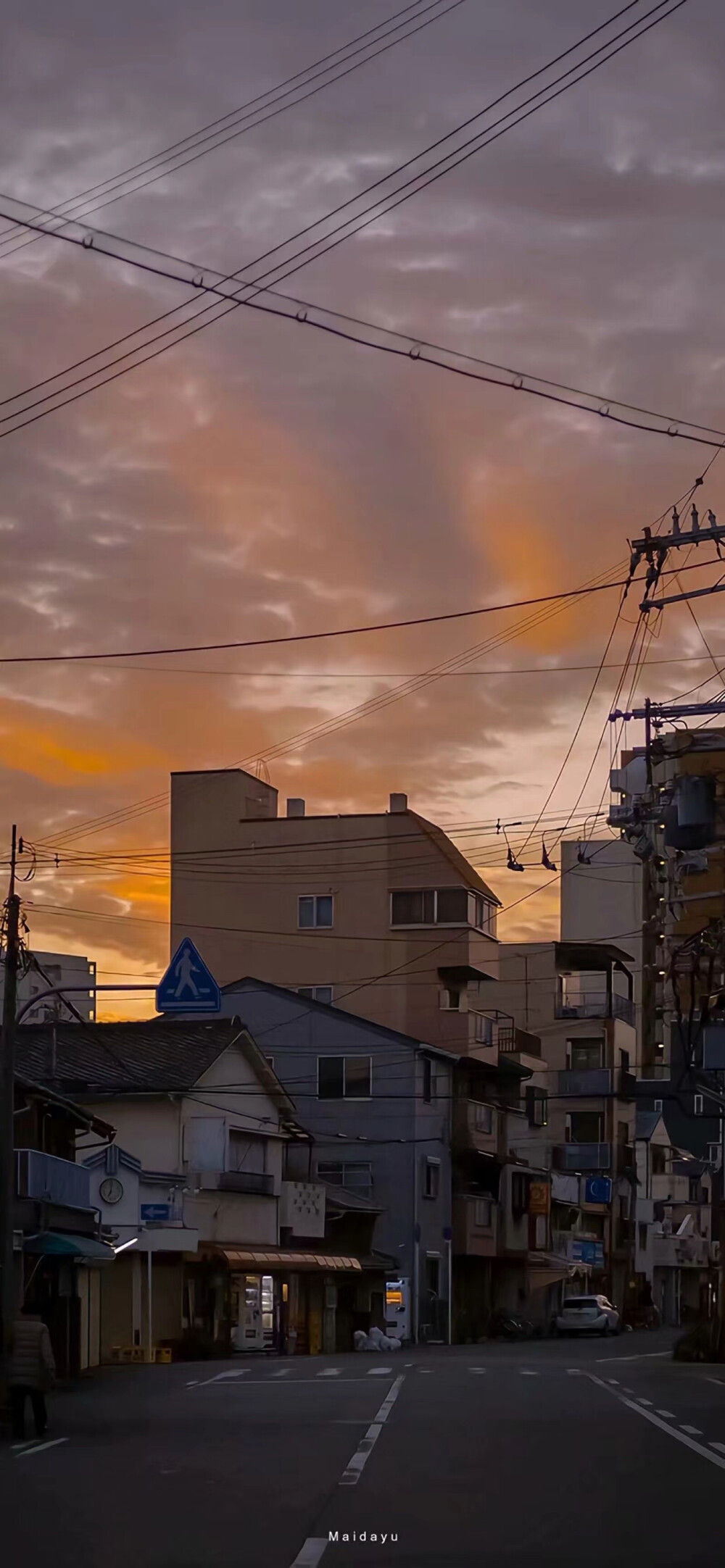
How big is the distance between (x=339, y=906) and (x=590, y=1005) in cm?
2244

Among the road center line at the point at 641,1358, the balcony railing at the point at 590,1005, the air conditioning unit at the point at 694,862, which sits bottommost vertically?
the road center line at the point at 641,1358

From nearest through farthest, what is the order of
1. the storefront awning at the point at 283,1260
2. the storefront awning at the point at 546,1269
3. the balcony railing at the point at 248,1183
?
the storefront awning at the point at 283,1260 < the balcony railing at the point at 248,1183 < the storefront awning at the point at 546,1269

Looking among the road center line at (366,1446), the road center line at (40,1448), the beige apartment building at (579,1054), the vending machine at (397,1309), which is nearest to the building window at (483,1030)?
the vending machine at (397,1309)

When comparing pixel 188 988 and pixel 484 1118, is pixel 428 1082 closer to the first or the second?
pixel 484 1118

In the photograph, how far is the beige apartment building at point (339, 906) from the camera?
7556cm

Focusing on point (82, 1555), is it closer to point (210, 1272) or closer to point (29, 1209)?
point (29, 1209)

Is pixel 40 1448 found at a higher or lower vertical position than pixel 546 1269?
higher

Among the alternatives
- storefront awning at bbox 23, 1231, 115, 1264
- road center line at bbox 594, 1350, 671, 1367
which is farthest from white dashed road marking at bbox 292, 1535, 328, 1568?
road center line at bbox 594, 1350, 671, 1367

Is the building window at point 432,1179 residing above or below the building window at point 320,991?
below

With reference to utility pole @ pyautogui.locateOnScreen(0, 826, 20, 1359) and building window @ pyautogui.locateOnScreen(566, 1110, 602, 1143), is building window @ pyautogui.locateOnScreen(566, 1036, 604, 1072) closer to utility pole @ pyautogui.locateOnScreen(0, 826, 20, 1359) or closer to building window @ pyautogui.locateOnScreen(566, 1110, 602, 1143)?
building window @ pyautogui.locateOnScreen(566, 1110, 602, 1143)

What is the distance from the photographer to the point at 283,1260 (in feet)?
189

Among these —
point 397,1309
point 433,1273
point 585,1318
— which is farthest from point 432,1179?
point 585,1318

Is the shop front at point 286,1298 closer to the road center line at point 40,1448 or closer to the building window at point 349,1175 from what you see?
the building window at point 349,1175

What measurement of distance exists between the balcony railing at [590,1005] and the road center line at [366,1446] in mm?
66598
